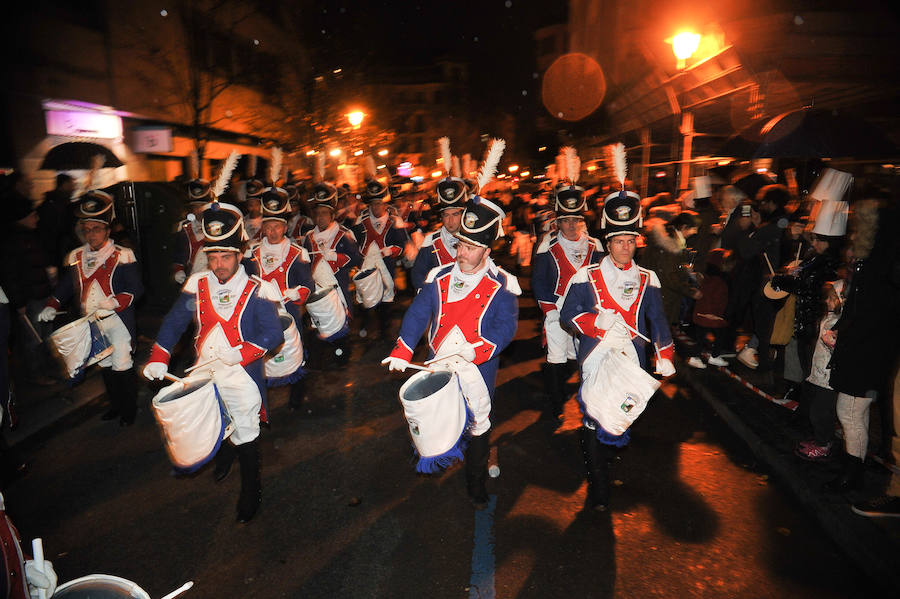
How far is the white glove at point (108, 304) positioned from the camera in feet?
18.4

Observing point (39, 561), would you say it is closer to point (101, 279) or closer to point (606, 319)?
point (606, 319)

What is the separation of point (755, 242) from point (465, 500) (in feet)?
15.9

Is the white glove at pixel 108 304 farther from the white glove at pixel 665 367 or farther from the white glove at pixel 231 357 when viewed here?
the white glove at pixel 665 367

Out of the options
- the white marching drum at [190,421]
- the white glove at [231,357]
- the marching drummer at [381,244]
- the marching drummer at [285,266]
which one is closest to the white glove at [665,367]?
the white glove at [231,357]

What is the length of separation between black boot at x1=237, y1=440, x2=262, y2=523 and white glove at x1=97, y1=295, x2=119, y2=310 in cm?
241

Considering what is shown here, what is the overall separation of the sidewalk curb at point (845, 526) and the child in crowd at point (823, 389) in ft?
0.82

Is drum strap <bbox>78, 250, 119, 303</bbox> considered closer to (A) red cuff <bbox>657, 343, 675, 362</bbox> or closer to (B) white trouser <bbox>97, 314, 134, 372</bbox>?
(B) white trouser <bbox>97, 314, 134, 372</bbox>

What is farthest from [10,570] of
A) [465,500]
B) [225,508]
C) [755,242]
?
[755,242]

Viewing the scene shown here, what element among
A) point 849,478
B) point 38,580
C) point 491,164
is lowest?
point 849,478

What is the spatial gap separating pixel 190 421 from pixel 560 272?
4109 mm

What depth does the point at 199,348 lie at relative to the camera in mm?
4262

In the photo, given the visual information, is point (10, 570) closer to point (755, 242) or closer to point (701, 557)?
point (701, 557)

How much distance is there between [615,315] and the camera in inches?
173

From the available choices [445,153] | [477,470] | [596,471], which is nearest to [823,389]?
[596,471]
